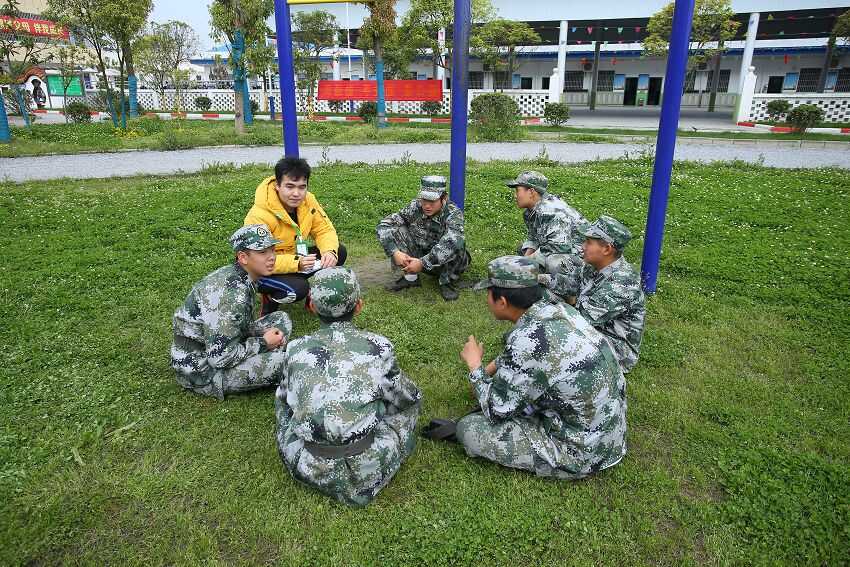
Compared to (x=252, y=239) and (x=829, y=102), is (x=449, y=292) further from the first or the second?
(x=829, y=102)

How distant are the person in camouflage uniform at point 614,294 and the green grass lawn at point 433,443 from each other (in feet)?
1.31

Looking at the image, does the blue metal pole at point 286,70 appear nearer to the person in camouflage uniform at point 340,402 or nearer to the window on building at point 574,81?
the person in camouflage uniform at point 340,402

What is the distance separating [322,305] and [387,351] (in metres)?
0.47

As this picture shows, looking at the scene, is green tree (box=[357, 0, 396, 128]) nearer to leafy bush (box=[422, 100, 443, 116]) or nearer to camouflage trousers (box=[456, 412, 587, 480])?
leafy bush (box=[422, 100, 443, 116])

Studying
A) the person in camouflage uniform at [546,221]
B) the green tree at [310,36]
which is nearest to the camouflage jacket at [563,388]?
the person in camouflage uniform at [546,221]

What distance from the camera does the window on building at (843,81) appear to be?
Result: 34.2 metres

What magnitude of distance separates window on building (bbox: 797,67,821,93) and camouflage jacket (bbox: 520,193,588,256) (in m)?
39.0

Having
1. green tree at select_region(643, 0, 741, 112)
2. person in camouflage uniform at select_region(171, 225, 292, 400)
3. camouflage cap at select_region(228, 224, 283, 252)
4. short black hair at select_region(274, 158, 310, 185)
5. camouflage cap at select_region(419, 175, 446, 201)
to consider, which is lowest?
person in camouflage uniform at select_region(171, 225, 292, 400)

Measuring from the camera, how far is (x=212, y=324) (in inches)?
154

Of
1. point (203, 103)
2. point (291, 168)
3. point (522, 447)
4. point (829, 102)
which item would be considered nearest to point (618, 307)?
point (522, 447)

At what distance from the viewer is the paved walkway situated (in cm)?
1298

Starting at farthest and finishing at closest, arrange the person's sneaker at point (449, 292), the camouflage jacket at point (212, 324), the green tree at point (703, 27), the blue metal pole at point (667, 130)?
the green tree at point (703, 27)
the person's sneaker at point (449, 292)
the blue metal pole at point (667, 130)
the camouflage jacket at point (212, 324)

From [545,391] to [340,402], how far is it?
1.14m

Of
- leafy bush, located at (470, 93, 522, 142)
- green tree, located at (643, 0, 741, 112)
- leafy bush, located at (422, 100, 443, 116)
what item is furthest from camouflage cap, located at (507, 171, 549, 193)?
leafy bush, located at (422, 100, 443, 116)
